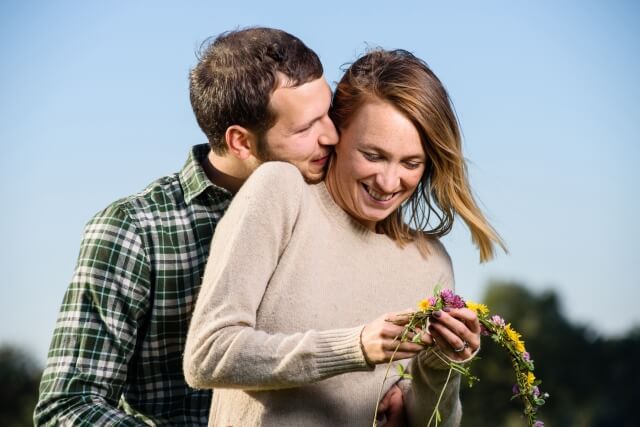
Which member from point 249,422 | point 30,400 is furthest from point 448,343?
point 30,400

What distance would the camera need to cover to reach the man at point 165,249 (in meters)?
4.22

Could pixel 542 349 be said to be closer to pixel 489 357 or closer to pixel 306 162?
pixel 489 357

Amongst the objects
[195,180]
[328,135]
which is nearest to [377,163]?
[328,135]

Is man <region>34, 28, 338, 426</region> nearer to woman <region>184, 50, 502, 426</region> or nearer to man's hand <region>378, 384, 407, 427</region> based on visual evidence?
woman <region>184, 50, 502, 426</region>

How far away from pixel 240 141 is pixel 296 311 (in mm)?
1052

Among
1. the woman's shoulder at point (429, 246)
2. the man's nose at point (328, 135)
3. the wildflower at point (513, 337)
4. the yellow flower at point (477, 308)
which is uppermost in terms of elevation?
the man's nose at point (328, 135)

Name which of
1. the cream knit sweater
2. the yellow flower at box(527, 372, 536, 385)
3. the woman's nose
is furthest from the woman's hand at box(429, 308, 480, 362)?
the woman's nose

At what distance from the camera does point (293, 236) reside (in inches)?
144

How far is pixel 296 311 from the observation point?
3555 millimetres

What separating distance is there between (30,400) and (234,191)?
37.7m

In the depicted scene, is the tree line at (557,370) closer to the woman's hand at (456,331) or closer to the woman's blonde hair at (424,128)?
the woman's blonde hair at (424,128)

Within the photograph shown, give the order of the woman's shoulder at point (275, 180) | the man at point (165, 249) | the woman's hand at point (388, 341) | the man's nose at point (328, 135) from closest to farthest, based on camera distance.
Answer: the woman's hand at point (388, 341) < the woman's shoulder at point (275, 180) < the man's nose at point (328, 135) < the man at point (165, 249)

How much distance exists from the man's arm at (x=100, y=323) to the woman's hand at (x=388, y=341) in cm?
143

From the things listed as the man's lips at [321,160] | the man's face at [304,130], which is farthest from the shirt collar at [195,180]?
the man's lips at [321,160]
